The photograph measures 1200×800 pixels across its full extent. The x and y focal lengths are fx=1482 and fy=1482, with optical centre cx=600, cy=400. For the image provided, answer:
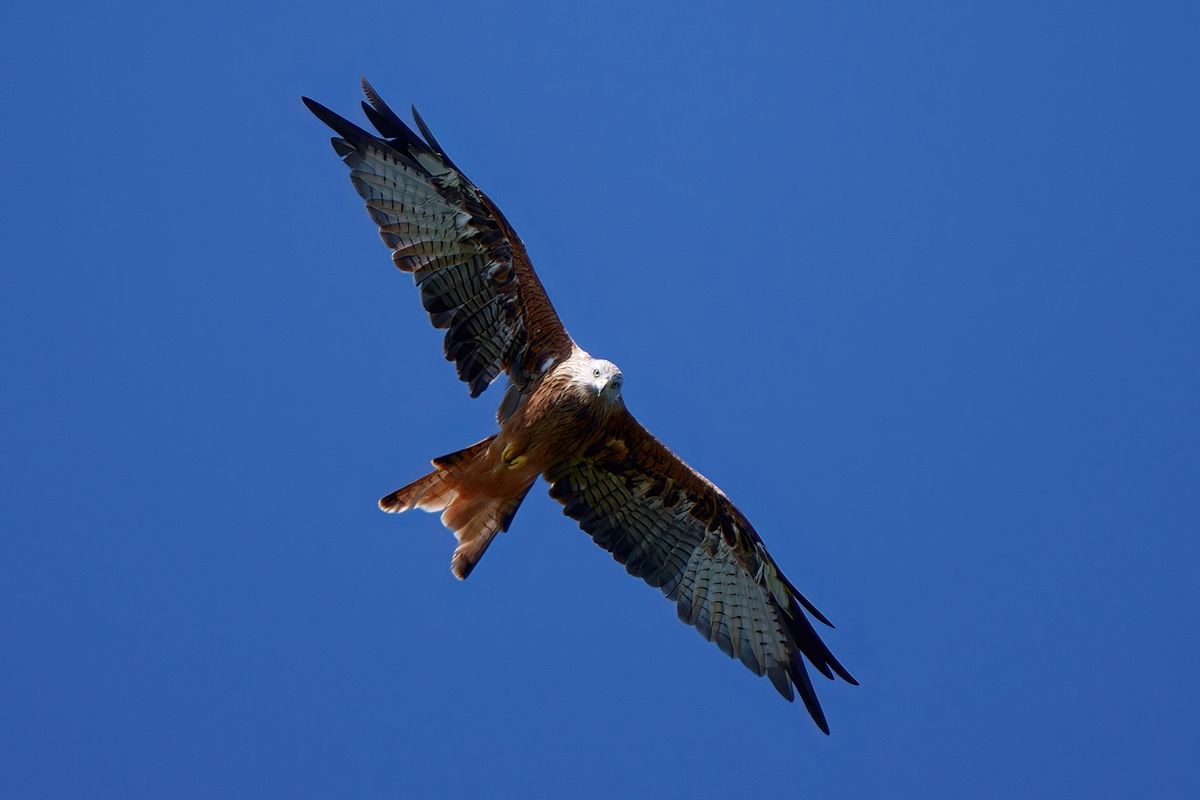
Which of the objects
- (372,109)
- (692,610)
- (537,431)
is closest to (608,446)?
(537,431)

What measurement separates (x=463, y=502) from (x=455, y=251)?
1.52m

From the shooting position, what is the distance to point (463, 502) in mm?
9039

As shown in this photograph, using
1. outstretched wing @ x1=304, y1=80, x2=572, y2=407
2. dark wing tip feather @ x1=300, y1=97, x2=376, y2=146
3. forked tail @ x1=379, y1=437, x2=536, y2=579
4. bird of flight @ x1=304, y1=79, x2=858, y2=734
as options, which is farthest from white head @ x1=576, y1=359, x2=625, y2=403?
dark wing tip feather @ x1=300, y1=97, x2=376, y2=146

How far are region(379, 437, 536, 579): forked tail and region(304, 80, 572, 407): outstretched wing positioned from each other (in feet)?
1.35

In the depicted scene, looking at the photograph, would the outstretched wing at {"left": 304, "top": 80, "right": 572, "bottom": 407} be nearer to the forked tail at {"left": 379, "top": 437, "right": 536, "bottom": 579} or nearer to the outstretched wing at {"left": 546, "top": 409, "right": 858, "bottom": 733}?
the forked tail at {"left": 379, "top": 437, "right": 536, "bottom": 579}

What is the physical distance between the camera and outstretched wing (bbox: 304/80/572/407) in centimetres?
858

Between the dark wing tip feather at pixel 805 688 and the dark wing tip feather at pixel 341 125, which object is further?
the dark wing tip feather at pixel 805 688

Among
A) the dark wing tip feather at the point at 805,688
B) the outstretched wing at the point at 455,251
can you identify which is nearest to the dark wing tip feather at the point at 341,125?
the outstretched wing at the point at 455,251

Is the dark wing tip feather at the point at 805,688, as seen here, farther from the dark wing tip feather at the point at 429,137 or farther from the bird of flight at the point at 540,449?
the dark wing tip feather at the point at 429,137

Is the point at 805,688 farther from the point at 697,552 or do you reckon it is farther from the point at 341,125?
the point at 341,125

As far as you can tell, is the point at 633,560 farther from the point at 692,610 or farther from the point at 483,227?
the point at 483,227

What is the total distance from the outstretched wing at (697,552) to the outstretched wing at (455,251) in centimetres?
87

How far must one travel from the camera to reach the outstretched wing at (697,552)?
9484 millimetres

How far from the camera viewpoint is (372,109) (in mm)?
8453
